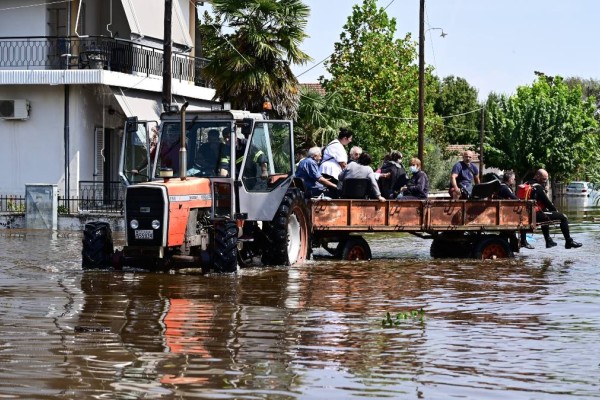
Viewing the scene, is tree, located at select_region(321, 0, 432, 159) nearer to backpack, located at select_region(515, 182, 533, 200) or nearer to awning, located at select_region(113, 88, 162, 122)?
awning, located at select_region(113, 88, 162, 122)

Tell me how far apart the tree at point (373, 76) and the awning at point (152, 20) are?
18814 millimetres

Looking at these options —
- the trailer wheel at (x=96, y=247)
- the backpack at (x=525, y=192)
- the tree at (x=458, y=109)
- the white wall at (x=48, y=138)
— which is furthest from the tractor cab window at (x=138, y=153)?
the tree at (x=458, y=109)

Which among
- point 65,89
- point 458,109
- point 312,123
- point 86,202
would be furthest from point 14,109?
point 458,109

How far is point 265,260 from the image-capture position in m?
19.9

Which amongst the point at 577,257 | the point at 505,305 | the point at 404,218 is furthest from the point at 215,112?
the point at 577,257

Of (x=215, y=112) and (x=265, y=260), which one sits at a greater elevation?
(x=215, y=112)

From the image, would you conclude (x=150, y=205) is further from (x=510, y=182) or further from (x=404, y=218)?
(x=510, y=182)

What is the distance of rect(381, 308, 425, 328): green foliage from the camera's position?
40.9 feet

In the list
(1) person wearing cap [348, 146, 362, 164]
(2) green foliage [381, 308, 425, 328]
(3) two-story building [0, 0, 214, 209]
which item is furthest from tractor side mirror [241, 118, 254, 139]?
(3) two-story building [0, 0, 214, 209]

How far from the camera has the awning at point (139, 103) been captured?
115ft

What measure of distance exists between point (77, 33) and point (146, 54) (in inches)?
97.3

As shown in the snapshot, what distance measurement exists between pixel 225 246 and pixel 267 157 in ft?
7.87

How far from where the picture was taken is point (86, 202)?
34781mm

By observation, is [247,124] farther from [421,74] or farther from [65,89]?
[421,74]
